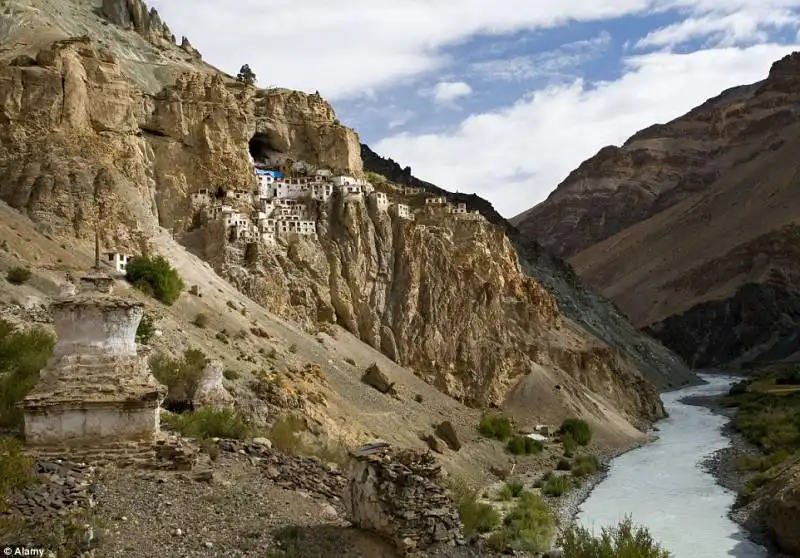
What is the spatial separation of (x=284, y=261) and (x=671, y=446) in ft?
73.4

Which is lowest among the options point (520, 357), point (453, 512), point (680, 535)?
point (680, 535)

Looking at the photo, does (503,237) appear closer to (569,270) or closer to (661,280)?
(569,270)

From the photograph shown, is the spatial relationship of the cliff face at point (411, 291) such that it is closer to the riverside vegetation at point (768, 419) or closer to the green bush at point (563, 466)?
the green bush at point (563, 466)

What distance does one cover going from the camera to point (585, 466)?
36938mm

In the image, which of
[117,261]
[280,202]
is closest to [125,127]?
[117,261]

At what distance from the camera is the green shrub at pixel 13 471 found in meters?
10.9

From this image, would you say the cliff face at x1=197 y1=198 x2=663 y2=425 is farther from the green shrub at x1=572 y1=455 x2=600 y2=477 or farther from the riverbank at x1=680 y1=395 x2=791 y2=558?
the riverbank at x1=680 y1=395 x2=791 y2=558

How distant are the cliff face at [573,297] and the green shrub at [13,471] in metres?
66.6

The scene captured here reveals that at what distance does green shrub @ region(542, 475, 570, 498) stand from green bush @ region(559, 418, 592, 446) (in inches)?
306

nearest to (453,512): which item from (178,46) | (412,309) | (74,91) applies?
(74,91)

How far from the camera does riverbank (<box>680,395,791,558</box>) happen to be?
25.9 metres

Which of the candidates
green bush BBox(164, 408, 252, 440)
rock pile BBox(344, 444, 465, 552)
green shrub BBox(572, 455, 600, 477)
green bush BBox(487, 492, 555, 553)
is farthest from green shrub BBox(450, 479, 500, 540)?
green shrub BBox(572, 455, 600, 477)

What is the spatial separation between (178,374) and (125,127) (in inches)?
661

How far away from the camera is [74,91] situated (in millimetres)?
33438
